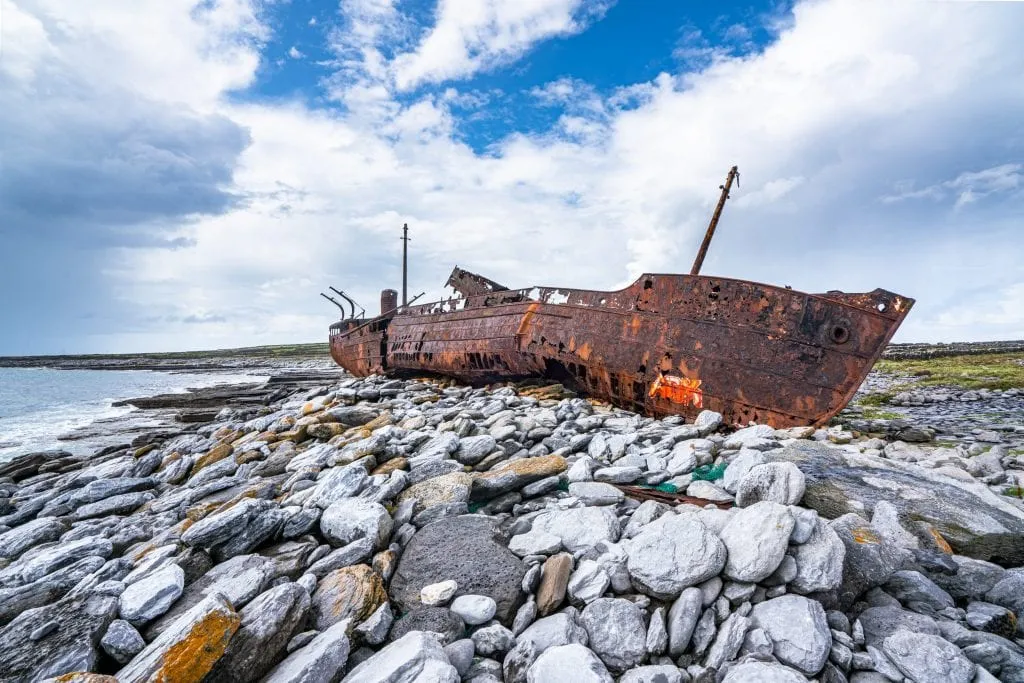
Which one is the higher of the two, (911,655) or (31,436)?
(911,655)

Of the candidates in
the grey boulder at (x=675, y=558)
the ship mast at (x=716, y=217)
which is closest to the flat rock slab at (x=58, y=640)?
the grey boulder at (x=675, y=558)

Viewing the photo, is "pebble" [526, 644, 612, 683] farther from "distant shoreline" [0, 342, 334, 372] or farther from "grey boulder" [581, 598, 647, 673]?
"distant shoreline" [0, 342, 334, 372]

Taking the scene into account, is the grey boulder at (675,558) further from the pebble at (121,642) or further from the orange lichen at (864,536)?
the pebble at (121,642)

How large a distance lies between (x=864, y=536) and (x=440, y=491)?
2444mm

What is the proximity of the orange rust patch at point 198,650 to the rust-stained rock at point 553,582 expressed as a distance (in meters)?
1.32

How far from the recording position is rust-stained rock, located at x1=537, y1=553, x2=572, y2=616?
8.19 feet

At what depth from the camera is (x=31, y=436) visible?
519 inches

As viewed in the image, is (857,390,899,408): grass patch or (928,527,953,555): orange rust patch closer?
(928,527,953,555): orange rust patch

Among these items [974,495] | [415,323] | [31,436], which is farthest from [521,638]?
[31,436]

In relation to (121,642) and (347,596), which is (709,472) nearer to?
(347,596)

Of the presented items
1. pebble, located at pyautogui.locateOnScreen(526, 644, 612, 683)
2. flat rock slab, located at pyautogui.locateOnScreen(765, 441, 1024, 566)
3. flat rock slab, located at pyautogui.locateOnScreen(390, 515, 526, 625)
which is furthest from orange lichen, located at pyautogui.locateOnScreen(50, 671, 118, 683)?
flat rock slab, located at pyautogui.locateOnScreen(765, 441, 1024, 566)

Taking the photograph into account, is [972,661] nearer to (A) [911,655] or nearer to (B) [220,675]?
(A) [911,655]

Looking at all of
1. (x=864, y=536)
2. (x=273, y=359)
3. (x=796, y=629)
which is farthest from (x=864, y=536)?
(x=273, y=359)

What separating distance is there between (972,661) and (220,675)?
291cm
